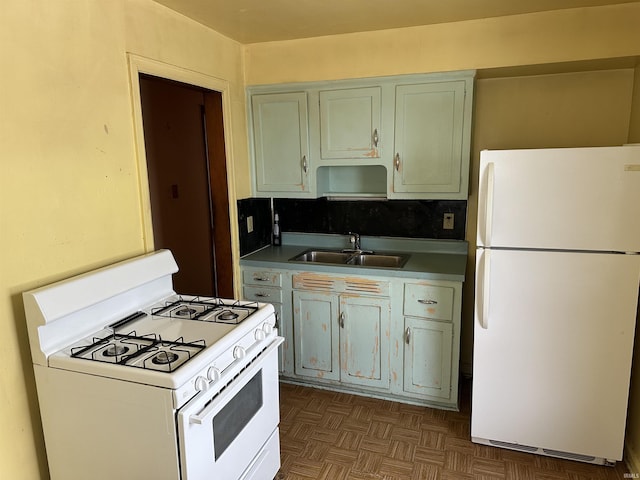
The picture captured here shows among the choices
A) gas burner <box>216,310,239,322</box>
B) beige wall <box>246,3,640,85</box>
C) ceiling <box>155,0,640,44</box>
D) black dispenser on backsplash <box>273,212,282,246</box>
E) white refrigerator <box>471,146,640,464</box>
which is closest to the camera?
gas burner <box>216,310,239,322</box>

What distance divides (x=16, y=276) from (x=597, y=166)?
2.45 meters

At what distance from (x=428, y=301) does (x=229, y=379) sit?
141 centimetres

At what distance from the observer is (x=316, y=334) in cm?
297

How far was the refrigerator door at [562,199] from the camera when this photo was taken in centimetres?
202

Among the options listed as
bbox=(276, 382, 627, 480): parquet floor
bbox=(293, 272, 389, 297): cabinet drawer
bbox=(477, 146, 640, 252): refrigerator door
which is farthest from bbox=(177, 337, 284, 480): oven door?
bbox=(477, 146, 640, 252): refrigerator door

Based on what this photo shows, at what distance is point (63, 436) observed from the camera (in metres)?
1.65

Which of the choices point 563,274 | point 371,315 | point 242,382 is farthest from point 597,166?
point 242,382

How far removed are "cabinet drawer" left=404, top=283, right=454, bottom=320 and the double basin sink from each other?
0.31 meters

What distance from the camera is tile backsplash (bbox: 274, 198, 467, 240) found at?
10.2ft

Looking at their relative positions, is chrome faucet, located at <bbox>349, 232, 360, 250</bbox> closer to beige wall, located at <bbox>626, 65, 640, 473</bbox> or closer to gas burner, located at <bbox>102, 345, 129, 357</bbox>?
beige wall, located at <bbox>626, 65, 640, 473</bbox>

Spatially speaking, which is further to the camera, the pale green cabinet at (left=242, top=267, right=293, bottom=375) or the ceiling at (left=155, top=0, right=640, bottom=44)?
the pale green cabinet at (left=242, top=267, right=293, bottom=375)

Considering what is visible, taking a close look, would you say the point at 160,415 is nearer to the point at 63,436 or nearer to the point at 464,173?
the point at 63,436

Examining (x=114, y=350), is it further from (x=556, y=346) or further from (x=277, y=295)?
(x=556, y=346)

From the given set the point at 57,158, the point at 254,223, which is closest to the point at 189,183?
the point at 254,223
